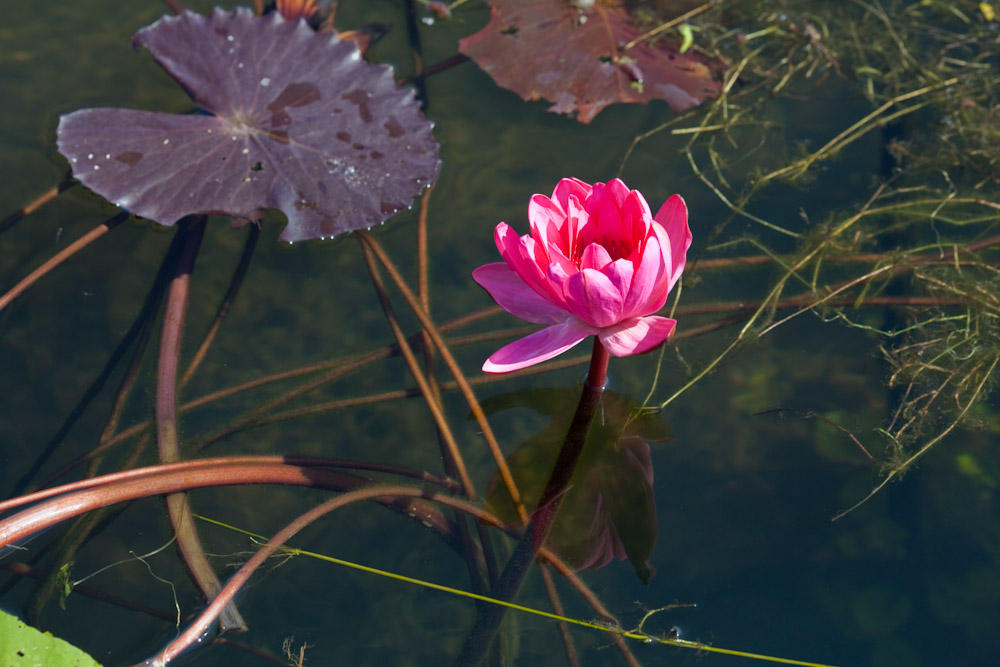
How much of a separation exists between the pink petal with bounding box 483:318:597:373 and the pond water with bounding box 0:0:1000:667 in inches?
20.5

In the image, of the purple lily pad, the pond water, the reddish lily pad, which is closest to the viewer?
the pond water

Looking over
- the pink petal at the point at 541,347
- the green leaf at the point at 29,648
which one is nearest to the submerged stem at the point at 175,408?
the green leaf at the point at 29,648

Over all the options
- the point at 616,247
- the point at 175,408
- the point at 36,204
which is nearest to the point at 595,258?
the point at 616,247

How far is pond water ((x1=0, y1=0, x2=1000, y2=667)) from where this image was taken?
168 centimetres

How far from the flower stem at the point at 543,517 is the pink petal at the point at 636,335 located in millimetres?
79

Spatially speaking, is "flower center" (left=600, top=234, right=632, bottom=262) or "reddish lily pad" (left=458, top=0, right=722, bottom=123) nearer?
"flower center" (left=600, top=234, right=632, bottom=262)

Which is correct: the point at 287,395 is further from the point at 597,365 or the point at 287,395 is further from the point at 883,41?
the point at 883,41

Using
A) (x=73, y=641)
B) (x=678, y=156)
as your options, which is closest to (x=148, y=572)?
(x=73, y=641)

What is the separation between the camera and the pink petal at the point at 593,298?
1291 mm

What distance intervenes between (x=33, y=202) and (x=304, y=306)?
1.01 metres

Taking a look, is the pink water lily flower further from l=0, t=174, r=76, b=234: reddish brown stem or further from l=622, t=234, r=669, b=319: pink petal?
l=0, t=174, r=76, b=234: reddish brown stem

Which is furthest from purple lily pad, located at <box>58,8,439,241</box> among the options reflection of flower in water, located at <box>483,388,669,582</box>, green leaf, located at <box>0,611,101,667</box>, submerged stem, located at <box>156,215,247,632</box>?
green leaf, located at <box>0,611,101,667</box>

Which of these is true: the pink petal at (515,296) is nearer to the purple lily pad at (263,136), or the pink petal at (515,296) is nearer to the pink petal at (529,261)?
the pink petal at (529,261)

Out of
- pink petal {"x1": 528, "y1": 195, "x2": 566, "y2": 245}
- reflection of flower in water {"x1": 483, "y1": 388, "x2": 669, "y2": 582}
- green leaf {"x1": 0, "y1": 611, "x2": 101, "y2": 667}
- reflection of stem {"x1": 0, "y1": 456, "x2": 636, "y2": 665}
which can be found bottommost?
reflection of flower in water {"x1": 483, "y1": 388, "x2": 669, "y2": 582}
